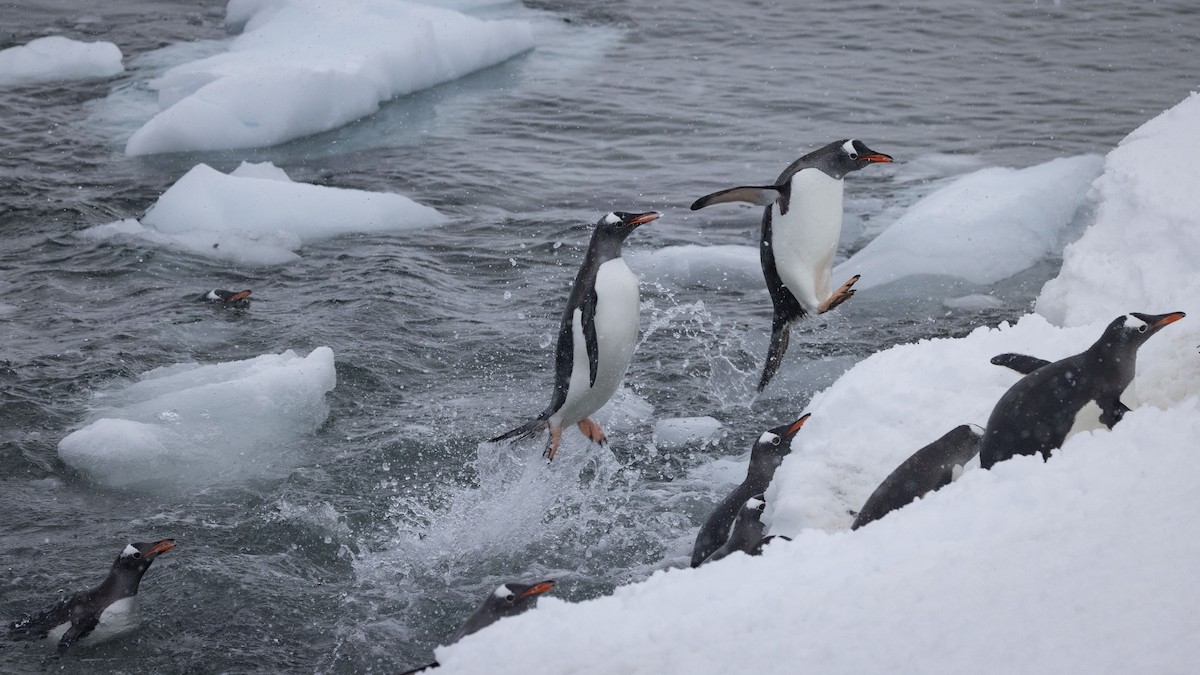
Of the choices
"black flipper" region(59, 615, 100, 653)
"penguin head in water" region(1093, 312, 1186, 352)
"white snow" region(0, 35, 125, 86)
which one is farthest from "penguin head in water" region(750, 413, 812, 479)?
"white snow" region(0, 35, 125, 86)

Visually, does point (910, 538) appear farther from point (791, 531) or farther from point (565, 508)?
point (565, 508)

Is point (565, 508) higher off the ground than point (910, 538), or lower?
lower

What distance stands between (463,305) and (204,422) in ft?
6.21

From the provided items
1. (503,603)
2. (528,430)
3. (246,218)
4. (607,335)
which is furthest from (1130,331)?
(246,218)

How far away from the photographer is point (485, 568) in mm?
4340

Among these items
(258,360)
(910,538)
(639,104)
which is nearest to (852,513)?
(910,538)

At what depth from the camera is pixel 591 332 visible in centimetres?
484

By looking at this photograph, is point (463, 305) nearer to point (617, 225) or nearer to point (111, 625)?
point (617, 225)

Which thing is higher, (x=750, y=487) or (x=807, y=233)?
(x=807, y=233)

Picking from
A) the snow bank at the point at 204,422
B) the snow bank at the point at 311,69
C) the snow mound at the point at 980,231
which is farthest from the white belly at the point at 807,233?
the snow bank at the point at 311,69

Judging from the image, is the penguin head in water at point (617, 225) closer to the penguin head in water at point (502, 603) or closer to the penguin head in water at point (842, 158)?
the penguin head in water at point (842, 158)

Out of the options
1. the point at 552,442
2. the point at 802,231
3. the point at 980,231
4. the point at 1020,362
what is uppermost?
the point at 1020,362

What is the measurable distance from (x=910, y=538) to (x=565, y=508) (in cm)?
244

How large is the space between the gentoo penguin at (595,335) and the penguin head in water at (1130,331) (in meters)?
2.01
